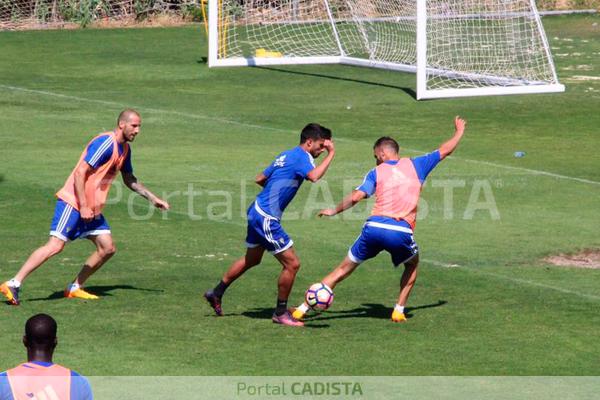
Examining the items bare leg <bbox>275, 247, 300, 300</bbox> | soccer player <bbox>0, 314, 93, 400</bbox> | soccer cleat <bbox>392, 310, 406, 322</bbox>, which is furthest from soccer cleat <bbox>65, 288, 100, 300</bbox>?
soccer player <bbox>0, 314, 93, 400</bbox>

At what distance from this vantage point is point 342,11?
1495 inches

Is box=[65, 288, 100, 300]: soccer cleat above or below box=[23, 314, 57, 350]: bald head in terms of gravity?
below

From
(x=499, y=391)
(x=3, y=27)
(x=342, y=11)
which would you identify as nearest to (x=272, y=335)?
(x=499, y=391)

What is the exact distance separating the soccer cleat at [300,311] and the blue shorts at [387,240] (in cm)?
69

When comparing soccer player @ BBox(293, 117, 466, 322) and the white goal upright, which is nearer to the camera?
soccer player @ BBox(293, 117, 466, 322)

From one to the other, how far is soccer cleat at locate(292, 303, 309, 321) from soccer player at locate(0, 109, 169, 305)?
1707 mm

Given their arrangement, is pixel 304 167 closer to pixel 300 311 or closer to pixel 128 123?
pixel 300 311

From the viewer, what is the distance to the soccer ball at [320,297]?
39.7ft

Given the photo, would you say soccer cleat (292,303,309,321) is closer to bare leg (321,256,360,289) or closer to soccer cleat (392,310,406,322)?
bare leg (321,256,360,289)

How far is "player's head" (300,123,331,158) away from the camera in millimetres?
12234

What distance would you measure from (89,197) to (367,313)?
2892mm

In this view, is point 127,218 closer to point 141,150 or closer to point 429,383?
point 141,150

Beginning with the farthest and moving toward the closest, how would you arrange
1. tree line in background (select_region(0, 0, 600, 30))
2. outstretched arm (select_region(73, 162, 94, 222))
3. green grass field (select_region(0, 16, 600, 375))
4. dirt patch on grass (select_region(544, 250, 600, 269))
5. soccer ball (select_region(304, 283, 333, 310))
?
tree line in background (select_region(0, 0, 600, 30))
dirt patch on grass (select_region(544, 250, 600, 269))
outstretched arm (select_region(73, 162, 94, 222))
soccer ball (select_region(304, 283, 333, 310))
green grass field (select_region(0, 16, 600, 375))

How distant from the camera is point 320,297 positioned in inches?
476
